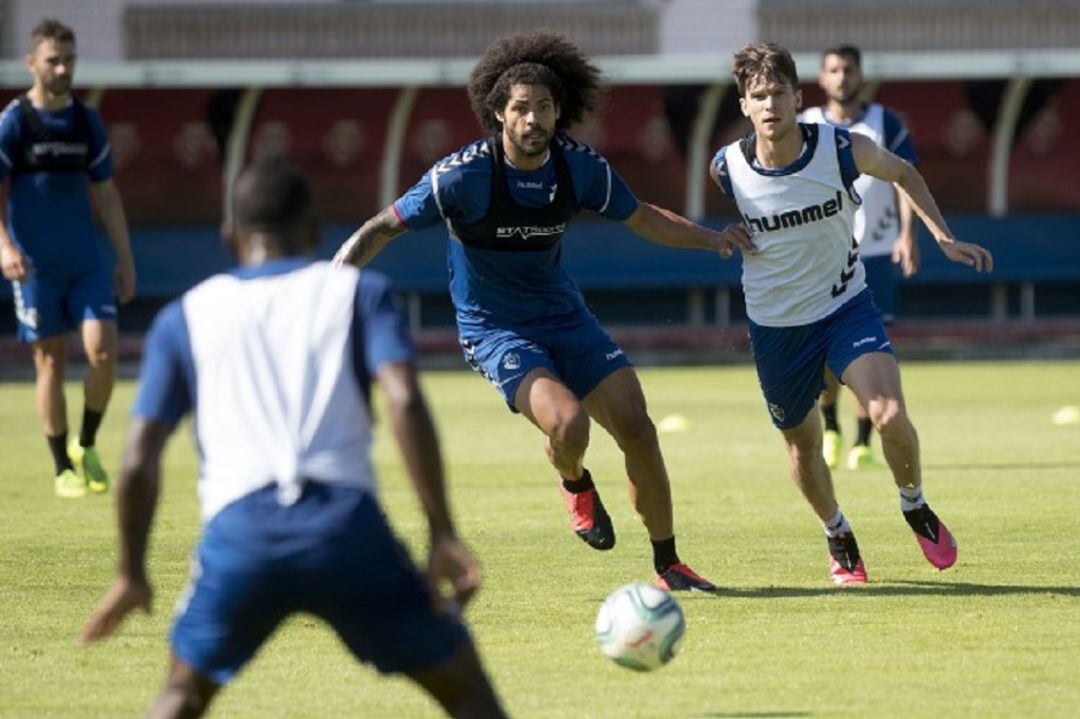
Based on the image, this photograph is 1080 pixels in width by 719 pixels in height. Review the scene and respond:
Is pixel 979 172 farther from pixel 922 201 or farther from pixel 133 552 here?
pixel 133 552

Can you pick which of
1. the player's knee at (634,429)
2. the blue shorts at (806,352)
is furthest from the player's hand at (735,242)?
the player's knee at (634,429)

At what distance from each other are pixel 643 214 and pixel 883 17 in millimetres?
23059

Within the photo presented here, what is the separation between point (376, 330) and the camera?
5496mm

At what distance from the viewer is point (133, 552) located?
5473 millimetres

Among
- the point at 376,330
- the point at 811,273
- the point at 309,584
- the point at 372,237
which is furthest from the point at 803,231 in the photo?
the point at 309,584

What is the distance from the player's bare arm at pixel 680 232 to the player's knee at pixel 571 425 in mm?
785

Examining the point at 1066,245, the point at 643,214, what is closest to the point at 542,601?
the point at 643,214

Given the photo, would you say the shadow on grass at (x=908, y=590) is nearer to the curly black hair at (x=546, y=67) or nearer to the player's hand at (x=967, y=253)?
the player's hand at (x=967, y=253)

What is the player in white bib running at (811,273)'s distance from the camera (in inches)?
388

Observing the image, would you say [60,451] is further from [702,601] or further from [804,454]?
[702,601]

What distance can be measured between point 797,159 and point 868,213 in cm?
580

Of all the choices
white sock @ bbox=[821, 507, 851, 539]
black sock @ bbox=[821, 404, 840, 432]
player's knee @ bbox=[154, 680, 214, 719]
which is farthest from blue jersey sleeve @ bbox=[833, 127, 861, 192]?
black sock @ bbox=[821, 404, 840, 432]

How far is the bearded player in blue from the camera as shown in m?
9.65

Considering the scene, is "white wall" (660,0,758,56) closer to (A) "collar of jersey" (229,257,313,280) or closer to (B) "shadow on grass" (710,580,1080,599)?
(B) "shadow on grass" (710,580,1080,599)
